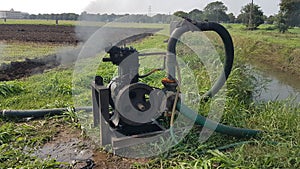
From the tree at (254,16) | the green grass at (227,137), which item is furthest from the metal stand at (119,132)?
the tree at (254,16)

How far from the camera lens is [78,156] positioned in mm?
3049

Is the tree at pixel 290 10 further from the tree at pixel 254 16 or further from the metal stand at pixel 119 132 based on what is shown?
the metal stand at pixel 119 132

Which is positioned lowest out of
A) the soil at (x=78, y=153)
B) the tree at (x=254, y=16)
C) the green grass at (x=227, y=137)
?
the soil at (x=78, y=153)

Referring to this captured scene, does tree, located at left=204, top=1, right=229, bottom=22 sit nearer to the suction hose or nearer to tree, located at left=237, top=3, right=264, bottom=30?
tree, located at left=237, top=3, right=264, bottom=30

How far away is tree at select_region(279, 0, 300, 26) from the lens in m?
21.3

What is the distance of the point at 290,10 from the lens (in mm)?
21797

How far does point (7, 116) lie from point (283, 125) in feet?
12.6

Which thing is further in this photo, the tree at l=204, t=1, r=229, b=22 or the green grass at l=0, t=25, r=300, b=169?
the tree at l=204, t=1, r=229, b=22

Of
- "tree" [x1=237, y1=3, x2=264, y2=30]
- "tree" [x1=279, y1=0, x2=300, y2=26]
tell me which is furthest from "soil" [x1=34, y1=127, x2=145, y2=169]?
"tree" [x1=237, y1=3, x2=264, y2=30]

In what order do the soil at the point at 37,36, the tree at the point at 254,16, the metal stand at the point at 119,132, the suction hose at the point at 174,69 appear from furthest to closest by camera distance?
the tree at the point at 254,16, the soil at the point at 37,36, the suction hose at the point at 174,69, the metal stand at the point at 119,132

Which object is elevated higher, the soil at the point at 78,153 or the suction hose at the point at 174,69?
the suction hose at the point at 174,69

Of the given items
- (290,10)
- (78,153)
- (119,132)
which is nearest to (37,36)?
(78,153)

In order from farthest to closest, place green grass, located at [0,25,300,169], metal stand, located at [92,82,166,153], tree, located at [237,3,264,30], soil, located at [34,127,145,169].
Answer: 1. tree, located at [237,3,264,30]
2. metal stand, located at [92,82,166,153]
3. soil, located at [34,127,145,169]
4. green grass, located at [0,25,300,169]

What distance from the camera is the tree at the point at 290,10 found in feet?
70.0
